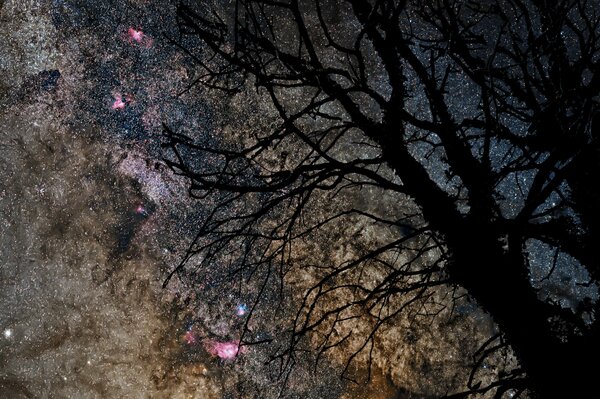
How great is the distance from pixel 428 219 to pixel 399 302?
221 inches

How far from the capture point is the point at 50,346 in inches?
354

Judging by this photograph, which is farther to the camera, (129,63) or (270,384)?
(270,384)

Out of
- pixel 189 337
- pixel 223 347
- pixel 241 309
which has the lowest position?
pixel 223 347

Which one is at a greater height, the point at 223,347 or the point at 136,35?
the point at 136,35

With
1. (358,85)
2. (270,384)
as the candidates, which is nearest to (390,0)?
(358,85)

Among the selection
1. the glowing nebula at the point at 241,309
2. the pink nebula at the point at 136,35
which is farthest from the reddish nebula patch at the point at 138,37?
the glowing nebula at the point at 241,309

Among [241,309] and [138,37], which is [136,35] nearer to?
[138,37]

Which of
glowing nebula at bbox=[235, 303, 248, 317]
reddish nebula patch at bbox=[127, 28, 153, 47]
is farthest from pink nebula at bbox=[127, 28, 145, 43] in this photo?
glowing nebula at bbox=[235, 303, 248, 317]

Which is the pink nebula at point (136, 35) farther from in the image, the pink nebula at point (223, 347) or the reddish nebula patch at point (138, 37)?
the pink nebula at point (223, 347)

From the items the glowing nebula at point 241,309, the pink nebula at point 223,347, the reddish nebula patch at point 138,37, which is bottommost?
the pink nebula at point 223,347

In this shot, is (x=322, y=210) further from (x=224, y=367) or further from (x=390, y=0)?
(x=390, y=0)

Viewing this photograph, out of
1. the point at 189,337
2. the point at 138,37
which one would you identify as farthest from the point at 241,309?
the point at 138,37

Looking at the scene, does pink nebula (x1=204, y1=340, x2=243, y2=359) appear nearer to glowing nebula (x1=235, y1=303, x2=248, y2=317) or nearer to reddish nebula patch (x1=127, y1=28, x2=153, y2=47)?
glowing nebula (x1=235, y1=303, x2=248, y2=317)

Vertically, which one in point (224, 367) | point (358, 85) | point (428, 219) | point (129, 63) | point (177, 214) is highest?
point (129, 63)
